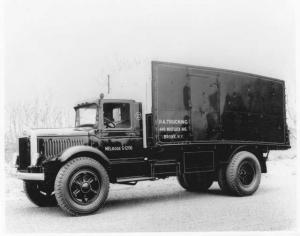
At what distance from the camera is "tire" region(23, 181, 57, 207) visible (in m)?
9.85

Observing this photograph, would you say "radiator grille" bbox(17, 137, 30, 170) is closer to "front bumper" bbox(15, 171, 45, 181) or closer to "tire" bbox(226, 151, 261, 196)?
"front bumper" bbox(15, 171, 45, 181)

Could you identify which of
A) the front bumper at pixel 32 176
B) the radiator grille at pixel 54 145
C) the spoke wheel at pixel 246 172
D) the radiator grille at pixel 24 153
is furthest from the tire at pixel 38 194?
the spoke wheel at pixel 246 172

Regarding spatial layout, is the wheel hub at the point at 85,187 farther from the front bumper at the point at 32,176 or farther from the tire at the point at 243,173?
the tire at the point at 243,173

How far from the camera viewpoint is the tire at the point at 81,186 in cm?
852

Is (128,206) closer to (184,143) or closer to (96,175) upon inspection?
(96,175)

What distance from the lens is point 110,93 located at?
9953mm

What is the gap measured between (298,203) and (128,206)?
3454mm

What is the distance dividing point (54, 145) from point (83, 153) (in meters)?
0.62

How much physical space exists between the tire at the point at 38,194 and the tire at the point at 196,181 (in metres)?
3.52

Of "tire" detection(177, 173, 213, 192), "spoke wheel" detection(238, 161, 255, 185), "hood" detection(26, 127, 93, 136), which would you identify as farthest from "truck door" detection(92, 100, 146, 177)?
"spoke wheel" detection(238, 161, 255, 185)

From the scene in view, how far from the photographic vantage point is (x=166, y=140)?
32.0 feet

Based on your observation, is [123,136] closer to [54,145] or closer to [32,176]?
[54,145]

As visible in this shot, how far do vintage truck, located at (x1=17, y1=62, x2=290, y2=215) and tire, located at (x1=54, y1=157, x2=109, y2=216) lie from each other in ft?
0.06

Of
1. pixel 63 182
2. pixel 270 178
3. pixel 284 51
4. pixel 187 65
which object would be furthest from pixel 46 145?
pixel 270 178
